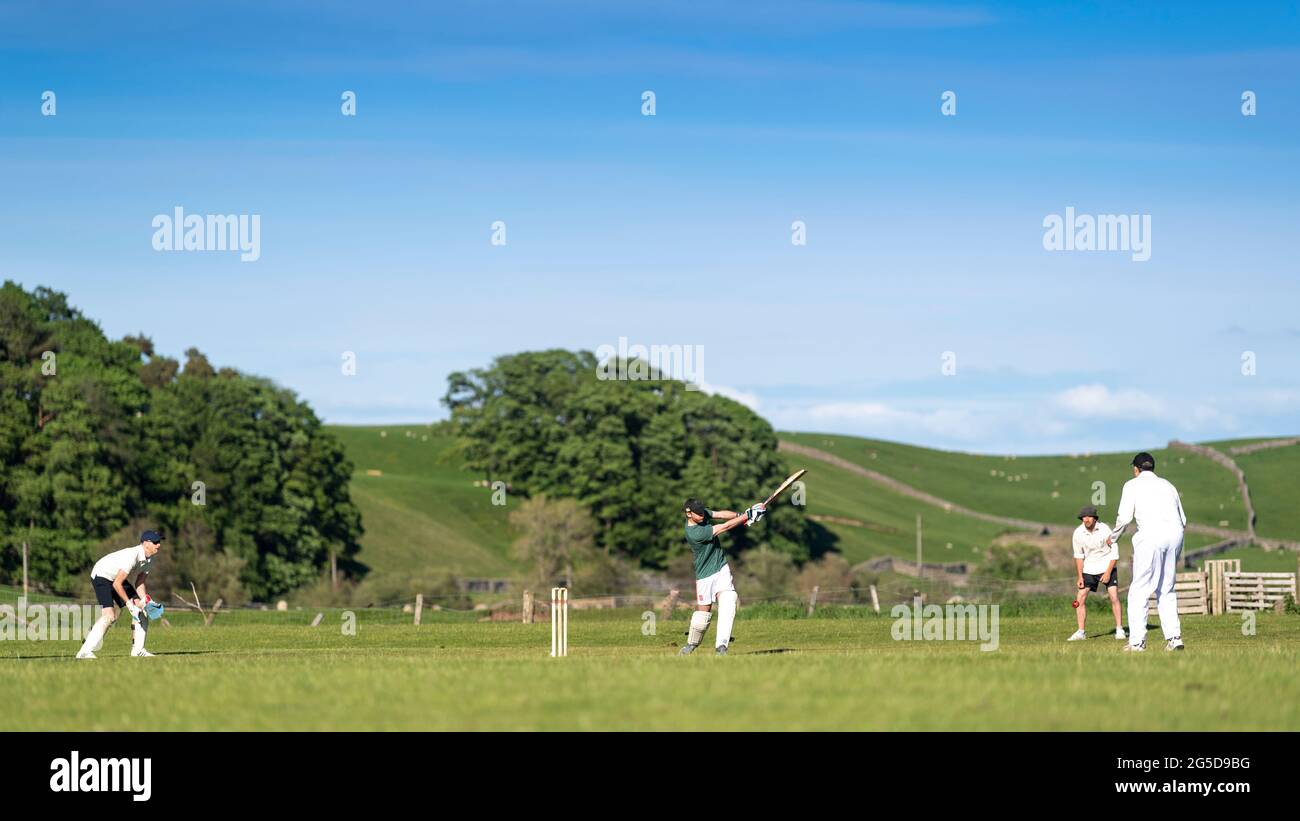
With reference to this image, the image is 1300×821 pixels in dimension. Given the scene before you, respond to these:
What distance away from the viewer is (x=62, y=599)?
63875 millimetres

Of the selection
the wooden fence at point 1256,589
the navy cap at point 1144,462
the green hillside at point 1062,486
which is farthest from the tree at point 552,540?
the navy cap at point 1144,462

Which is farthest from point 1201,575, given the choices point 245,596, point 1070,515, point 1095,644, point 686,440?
point 1070,515

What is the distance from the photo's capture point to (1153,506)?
2134 centimetres

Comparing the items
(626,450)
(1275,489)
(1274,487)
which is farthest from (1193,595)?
(1274,487)

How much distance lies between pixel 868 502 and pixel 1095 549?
142947 millimetres

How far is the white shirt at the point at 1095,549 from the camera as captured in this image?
2850 cm

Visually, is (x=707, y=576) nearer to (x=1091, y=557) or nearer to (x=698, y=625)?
(x=698, y=625)

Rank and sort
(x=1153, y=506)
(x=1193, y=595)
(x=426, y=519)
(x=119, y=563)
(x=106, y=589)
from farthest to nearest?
1. (x=426, y=519)
2. (x=1193, y=595)
3. (x=119, y=563)
4. (x=106, y=589)
5. (x=1153, y=506)

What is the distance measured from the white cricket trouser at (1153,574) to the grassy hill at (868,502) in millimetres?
90799

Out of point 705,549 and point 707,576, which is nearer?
point 705,549

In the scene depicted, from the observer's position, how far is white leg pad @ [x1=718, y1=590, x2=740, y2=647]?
21.5 metres

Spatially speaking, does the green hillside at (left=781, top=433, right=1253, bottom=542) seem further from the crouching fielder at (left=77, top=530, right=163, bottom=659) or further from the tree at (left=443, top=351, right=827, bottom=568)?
the crouching fielder at (left=77, top=530, right=163, bottom=659)
